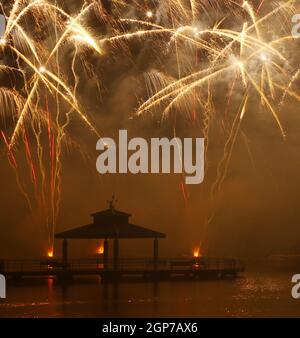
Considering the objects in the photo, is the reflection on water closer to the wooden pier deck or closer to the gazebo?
the wooden pier deck

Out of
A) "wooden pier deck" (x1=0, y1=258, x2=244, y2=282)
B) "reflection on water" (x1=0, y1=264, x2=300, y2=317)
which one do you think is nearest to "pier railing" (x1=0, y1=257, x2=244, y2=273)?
"wooden pier deck" (x1=0, y1=258, x2=244, y2=282)

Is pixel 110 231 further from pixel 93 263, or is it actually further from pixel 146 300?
pixel 146 300

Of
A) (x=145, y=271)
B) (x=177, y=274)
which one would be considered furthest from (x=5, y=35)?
(x=177, y=274)

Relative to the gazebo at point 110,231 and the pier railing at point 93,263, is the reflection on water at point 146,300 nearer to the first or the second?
the pier railing at point 93,263

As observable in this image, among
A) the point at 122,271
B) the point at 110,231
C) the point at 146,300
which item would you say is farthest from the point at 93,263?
the point at 146,300

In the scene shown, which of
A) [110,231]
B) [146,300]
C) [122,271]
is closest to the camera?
[146,300]

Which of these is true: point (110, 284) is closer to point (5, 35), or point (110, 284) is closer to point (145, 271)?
point (145, 271)

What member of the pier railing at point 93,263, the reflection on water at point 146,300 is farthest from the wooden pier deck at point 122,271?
the reflection on water at point 146,300

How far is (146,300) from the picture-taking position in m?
37.6

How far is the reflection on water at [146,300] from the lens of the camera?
109 ft

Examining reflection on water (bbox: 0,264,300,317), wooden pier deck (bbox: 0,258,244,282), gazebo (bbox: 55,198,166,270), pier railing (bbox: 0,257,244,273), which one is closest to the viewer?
reflection on water (bbox: 0,264,300,317)

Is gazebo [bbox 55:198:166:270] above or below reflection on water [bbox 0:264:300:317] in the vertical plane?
above

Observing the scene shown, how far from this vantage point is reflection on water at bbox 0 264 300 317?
109 feet

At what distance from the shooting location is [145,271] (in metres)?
48.3
